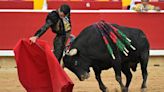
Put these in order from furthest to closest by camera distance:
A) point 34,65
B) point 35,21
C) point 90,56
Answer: point 35,21
point 90,56
point 34,65

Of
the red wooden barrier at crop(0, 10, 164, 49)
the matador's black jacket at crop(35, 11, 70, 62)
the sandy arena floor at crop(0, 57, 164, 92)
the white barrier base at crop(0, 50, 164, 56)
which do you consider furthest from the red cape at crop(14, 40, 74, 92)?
the red wooden barrier at crop(0, 10, 164, 49)

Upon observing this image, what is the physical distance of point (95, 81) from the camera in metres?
9.52

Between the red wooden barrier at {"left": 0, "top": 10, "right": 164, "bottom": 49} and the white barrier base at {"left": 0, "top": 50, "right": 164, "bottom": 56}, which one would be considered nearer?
the white barrier base at {"left": 0, "top": 50, "right": 164, "bottom": 56}

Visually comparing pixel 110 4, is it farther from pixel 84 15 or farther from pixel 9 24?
pixel 9 24

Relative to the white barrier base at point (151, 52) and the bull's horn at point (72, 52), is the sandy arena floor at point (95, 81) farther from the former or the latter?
the bull's horn at point (72, 52)

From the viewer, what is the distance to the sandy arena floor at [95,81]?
860cm

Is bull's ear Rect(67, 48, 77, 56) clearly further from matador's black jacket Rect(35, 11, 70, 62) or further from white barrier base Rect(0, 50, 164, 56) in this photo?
white barrier base Rect(0, 50, 164, 56)

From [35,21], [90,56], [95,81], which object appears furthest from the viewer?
[35,21]

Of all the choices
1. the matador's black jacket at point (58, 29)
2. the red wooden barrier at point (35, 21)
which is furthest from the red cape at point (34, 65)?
the red wooden barrier at point (35, 21)

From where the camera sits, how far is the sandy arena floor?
339 inches

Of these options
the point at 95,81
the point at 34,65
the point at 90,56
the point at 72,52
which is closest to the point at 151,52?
the point at 95,81

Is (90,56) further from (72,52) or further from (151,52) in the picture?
(151,52)

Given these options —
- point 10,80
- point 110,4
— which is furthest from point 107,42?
point 110,4

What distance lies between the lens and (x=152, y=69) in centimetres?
1099
